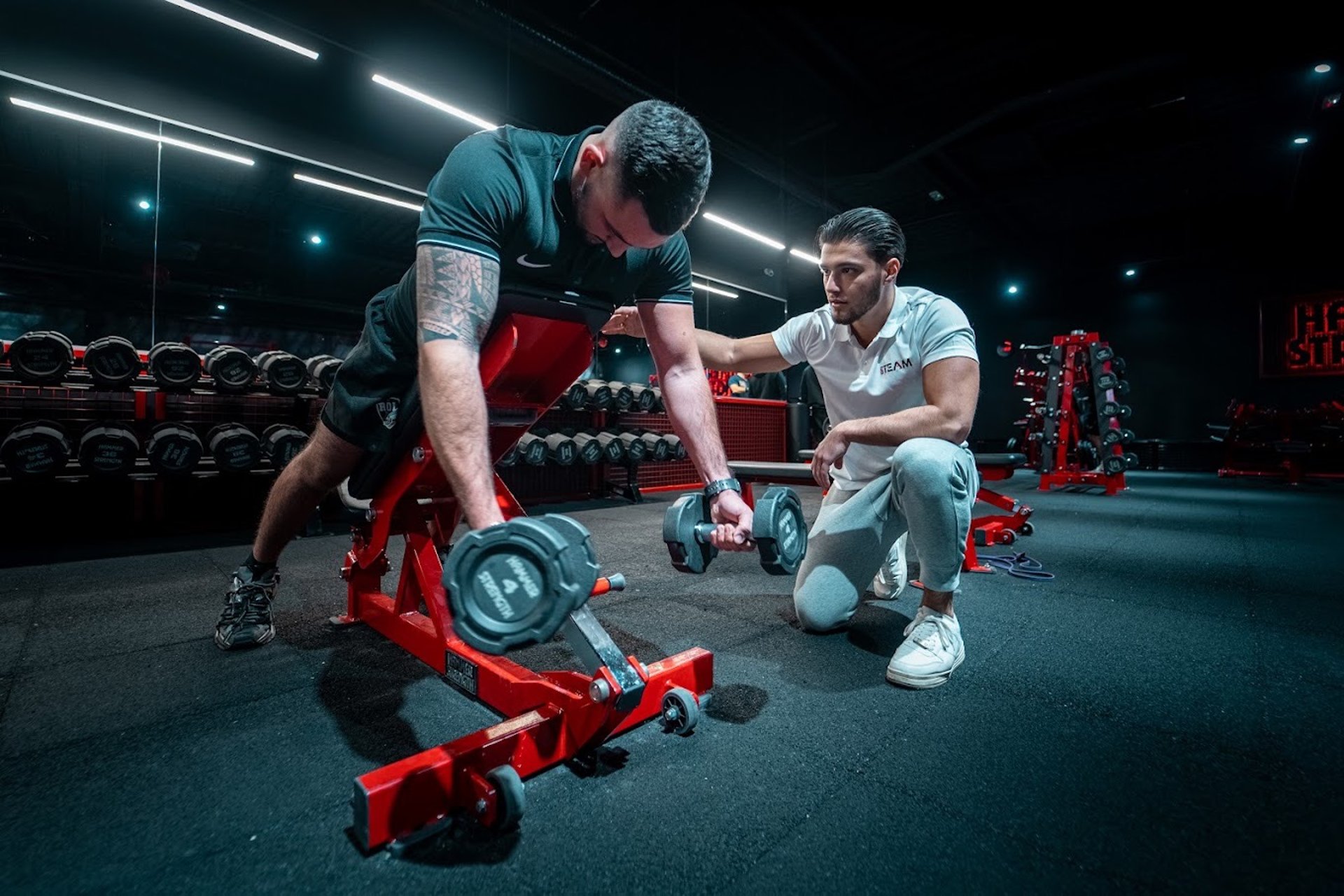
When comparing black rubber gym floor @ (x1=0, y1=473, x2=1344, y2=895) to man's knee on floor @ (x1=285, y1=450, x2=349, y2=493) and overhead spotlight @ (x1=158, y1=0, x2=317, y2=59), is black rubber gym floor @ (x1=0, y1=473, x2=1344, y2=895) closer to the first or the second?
man's knee on floor @ (x1=285, y1=450, x2=349, y2=493)

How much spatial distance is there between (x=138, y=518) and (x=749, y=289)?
7.66 metres

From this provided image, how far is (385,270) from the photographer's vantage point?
8.26 metres

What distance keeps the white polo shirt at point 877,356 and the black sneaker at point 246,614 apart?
1.65m

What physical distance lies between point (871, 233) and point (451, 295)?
1.12m

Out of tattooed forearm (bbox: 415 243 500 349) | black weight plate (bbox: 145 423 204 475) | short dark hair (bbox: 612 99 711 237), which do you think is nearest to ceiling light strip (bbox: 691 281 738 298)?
black weight plate (bbox: 145 423 204 475)

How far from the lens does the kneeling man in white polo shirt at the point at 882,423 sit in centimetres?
147

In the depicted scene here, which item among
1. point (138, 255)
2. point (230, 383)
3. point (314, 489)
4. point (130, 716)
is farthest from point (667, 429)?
point (138, 255)

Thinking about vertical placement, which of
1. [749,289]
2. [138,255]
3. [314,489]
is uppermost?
[749,289]

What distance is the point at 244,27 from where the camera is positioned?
383cm

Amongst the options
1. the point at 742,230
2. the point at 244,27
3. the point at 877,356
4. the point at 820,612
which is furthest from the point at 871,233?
the point at 742,230

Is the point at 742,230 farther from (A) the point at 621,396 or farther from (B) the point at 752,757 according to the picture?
(B) the point at 752,757

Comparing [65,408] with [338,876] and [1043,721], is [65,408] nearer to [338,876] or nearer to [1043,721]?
[338,876]

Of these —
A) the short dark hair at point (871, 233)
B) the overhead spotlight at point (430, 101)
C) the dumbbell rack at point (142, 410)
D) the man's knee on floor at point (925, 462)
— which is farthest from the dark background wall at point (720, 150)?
the man's knee on floor at point (925, 462)

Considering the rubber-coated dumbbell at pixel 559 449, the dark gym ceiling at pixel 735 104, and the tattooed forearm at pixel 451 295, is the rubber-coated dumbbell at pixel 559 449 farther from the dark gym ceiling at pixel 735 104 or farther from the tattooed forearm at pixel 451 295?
the tattooed forearm at pixel 451 295
